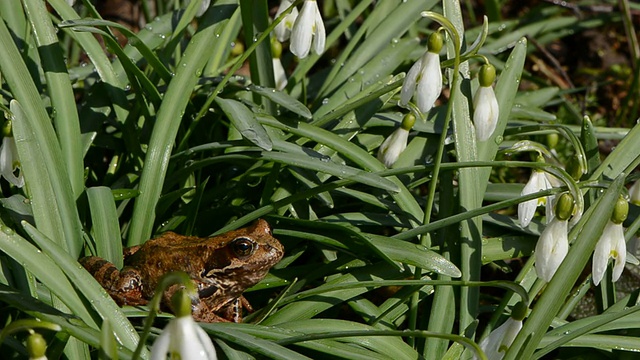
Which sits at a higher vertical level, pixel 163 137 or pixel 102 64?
pixel 102 64

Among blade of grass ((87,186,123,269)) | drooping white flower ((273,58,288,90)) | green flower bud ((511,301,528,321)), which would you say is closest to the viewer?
green flower bud ((511,301,528,321))

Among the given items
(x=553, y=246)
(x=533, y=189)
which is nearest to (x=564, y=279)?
(x=553, y=246)

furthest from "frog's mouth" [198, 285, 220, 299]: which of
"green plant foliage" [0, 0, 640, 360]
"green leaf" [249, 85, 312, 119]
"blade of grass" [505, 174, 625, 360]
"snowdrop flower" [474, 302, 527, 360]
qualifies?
"blade of grass" [505, 174, 625, 360]

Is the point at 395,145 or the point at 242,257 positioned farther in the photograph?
the point at 395,145

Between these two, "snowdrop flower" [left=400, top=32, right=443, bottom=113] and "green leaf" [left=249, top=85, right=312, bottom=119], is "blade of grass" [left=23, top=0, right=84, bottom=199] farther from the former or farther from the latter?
"snowdrop flower" [left=400, top=32, right=443, bottom=113]

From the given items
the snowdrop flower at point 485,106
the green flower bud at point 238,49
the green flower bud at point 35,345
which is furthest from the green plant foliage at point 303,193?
the green flower bud at point 238,49

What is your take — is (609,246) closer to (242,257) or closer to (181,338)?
(242,257)
